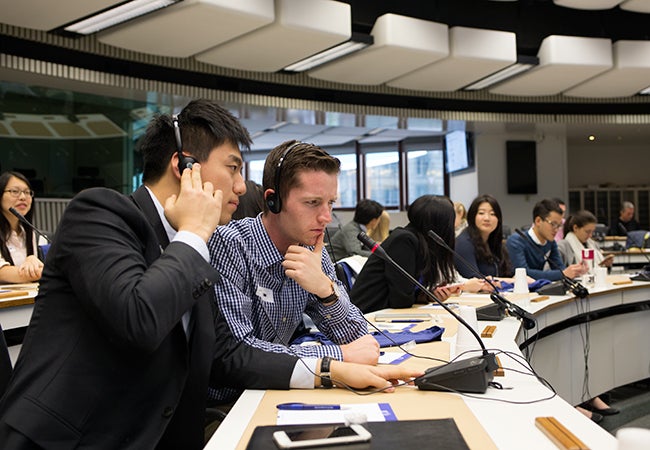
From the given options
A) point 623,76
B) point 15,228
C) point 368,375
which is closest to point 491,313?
point 368,375

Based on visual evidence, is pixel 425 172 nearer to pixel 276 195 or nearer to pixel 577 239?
pixel 577 239

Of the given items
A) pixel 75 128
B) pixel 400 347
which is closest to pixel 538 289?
pixel 400 347

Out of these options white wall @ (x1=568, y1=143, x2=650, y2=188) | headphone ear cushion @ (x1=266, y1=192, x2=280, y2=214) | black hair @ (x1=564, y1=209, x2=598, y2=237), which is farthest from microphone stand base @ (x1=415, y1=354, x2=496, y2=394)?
Answer: white wall @ (x1=568, y1=143, x2=650, y2=188)

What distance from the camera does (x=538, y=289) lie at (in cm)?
380

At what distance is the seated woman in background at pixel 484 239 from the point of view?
428cm

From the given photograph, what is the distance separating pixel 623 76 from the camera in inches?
306

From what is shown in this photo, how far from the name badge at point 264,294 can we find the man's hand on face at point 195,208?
433mm

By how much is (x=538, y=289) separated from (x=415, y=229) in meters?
1.05

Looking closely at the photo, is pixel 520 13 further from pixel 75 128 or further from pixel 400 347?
pixel 400 347

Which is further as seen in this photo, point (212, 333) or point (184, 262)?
point (212, 333)

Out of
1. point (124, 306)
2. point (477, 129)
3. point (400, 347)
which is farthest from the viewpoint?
point (477, 129)

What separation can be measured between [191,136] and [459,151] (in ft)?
34.1

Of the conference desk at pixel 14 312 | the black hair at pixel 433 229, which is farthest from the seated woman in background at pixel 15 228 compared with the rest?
the black hair at pixel 433 229

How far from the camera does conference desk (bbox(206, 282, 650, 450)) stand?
1.10 m
